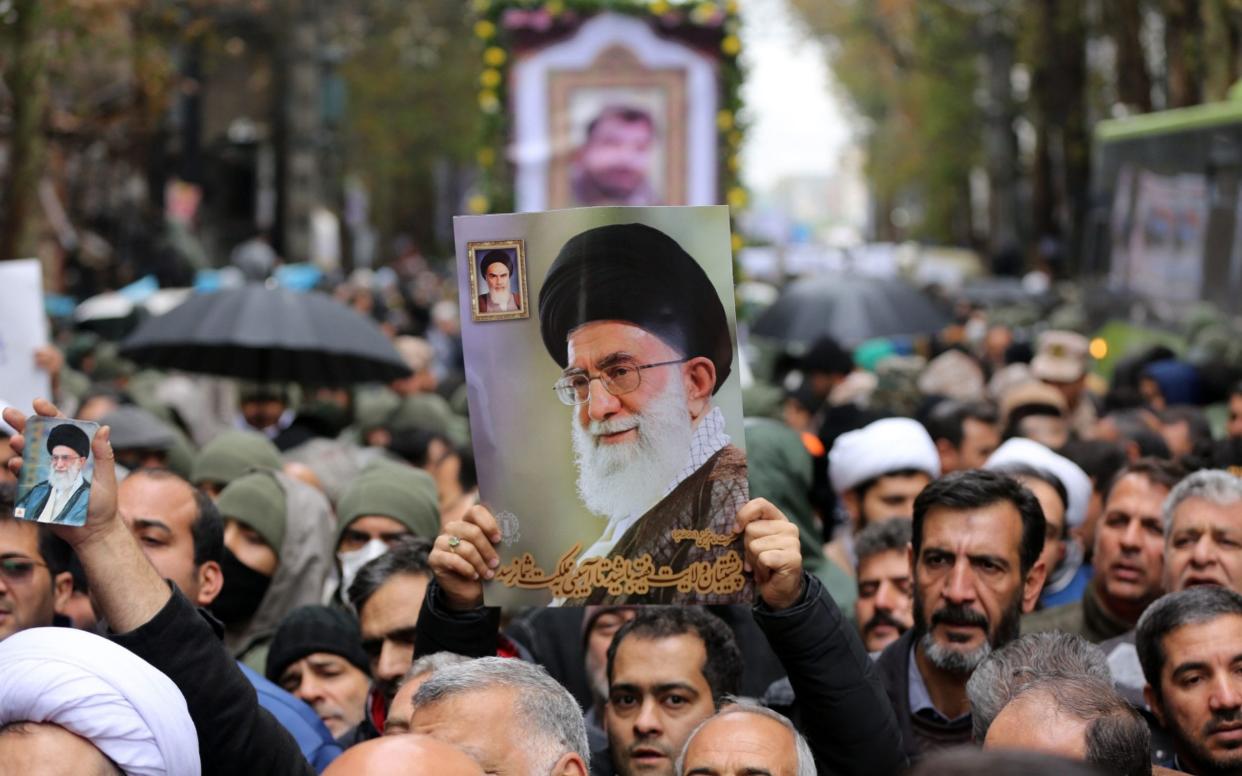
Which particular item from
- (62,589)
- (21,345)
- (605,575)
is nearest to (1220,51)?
(21,345)

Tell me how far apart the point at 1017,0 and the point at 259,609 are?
2915 centimetres

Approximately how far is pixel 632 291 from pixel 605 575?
0.60 m

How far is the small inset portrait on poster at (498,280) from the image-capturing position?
407 cm

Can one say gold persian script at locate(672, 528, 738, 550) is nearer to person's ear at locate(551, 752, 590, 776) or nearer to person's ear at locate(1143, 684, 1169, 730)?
person's ear at locate(551, 752, 590, 776)

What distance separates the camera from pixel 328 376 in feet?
32.2

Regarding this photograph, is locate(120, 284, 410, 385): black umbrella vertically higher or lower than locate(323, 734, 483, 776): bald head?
lower

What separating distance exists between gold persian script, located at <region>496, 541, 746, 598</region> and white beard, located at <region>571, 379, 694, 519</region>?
0.11m

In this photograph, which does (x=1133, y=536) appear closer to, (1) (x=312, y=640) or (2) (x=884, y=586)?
(2) (x=884, y=586)

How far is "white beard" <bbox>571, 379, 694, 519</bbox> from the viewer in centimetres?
410

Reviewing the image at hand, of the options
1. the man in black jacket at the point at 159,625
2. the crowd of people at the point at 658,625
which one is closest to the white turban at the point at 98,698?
the crowd of people at the point at 658,625

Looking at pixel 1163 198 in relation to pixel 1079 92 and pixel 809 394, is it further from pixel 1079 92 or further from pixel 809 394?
pixel 1079 92

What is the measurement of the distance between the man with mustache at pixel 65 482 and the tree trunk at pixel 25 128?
8.90m

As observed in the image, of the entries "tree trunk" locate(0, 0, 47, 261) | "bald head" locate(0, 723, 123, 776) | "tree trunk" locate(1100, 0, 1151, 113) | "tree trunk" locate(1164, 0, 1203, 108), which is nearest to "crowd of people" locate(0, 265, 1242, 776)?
"bald head" locate(0, 723, 123, 776)

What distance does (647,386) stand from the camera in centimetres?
411
